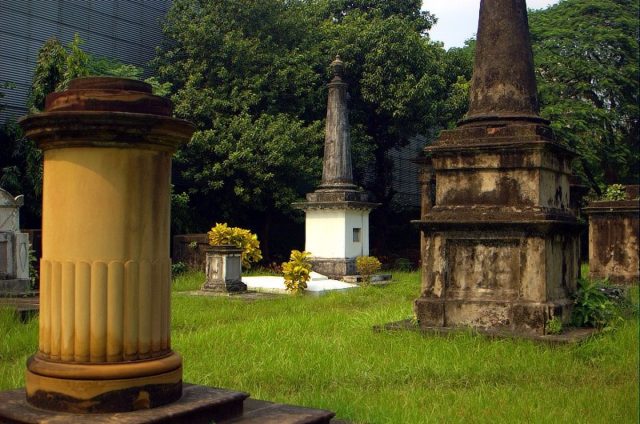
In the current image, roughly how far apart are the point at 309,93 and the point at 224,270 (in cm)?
915

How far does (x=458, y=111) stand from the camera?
22234 millimetres

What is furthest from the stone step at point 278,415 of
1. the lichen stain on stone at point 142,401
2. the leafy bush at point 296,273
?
the leafy bush at point 296,273

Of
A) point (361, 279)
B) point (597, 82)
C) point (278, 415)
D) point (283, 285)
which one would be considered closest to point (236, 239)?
point (283, 285)

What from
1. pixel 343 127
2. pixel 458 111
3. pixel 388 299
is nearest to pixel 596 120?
pixel 458 111

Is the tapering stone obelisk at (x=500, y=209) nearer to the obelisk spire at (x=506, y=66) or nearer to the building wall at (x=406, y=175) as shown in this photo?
the obelisk spire at (x=506, y=66)

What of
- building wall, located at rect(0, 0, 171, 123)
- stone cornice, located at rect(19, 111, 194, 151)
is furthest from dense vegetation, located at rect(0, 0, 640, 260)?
stone cornice, located at rect(19, 111, 194, 151)

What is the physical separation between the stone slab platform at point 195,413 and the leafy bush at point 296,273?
29.5ft

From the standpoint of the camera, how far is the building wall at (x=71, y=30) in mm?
18047

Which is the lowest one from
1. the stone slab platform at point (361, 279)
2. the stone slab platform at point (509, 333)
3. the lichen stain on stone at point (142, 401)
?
the stone slab platform at point (361, 279)

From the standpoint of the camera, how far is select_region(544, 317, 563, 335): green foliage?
6.83 m

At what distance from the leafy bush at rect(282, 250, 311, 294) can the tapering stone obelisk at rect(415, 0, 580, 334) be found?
5.50m

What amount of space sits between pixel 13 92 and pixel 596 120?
1630 centimetres

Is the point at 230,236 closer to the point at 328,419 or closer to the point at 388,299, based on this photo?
the point at 388,299

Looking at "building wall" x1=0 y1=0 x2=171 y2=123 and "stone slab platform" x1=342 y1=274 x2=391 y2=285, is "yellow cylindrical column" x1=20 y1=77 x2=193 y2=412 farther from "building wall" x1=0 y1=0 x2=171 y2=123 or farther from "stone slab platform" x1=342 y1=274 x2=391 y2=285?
"building wall" x1=0 y1=0 x2=171 y2=123
